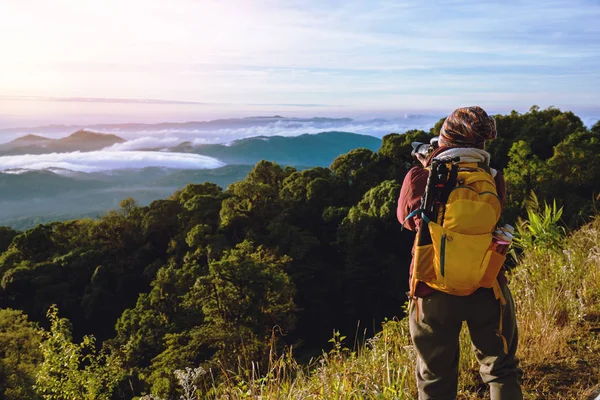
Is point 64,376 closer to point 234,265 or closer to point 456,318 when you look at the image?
point 234,265

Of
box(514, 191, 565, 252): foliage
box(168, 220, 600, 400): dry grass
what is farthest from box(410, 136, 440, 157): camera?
box(514, 191, 565, 252): foliage

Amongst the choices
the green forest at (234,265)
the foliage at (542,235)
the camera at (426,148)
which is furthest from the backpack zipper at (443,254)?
the green forest at (234,265)

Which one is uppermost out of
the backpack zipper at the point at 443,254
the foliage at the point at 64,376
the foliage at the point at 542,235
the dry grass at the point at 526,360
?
the backpack zipper at the point at 443,254

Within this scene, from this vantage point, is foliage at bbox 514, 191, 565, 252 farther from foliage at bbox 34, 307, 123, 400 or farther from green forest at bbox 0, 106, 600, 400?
foliage at bbox 34, 307, 123, 400

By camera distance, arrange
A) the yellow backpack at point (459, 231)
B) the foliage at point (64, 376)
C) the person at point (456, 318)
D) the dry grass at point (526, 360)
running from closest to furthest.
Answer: the yellow backpack at point (459, 231), the person at point (456, 318), the dry grass at point (526, 360), the foliage at point (64, 376)

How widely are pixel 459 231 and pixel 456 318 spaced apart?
39 centimetres

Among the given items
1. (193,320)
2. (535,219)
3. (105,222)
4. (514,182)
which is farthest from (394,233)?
(535,219)

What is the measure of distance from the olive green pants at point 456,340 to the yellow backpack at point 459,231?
0.09 m

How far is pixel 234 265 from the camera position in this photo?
19.1 metres

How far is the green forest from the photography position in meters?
18.6

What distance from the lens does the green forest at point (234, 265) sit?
18594mm

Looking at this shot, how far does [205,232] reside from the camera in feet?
86.2

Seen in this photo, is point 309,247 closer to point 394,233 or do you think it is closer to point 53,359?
point 394,233

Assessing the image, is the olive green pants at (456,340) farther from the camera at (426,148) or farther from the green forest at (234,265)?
the green forest at (234,265)
